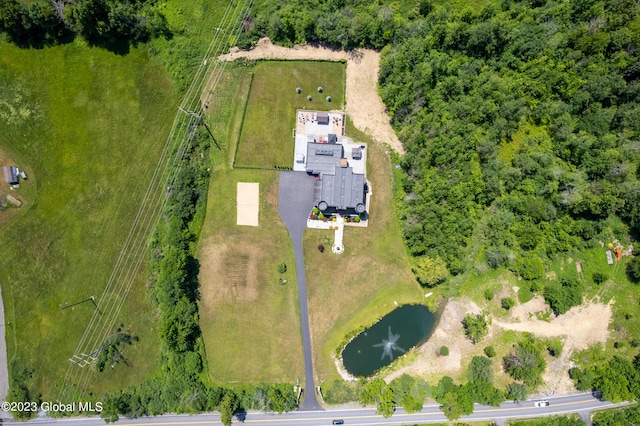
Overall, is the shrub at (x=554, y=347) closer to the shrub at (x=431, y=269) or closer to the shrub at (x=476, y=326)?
the shrub at (x=476, y=326)

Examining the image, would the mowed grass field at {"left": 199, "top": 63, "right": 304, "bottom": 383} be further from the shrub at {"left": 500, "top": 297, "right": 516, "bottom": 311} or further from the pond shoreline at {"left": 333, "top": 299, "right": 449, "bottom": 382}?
the shrub at {"left": 500, "top": 297, "right": 516, "bottom": 311}

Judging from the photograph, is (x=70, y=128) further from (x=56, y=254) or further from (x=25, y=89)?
(x=56, y=254)

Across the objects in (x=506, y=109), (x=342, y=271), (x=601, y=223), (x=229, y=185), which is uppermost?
(x=506, y=109)

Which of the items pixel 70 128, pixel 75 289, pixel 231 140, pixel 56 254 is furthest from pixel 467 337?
pixel 70 128

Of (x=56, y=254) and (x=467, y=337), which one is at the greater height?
(x=56, y=254)

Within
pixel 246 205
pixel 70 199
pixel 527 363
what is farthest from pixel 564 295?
pixel 70 199

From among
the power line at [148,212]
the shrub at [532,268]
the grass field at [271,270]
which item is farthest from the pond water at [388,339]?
the power line at [148,212]

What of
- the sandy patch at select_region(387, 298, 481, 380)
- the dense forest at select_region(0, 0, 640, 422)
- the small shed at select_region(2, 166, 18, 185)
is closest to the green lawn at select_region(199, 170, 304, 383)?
the dense forest at select_region(0, 0, 640, 422)
